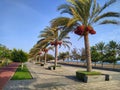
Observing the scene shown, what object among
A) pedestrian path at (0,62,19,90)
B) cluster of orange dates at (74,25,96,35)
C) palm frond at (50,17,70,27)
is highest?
palm frond at (50,17,70,27)

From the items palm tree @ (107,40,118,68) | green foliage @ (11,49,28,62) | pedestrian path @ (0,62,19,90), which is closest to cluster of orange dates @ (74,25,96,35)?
pedestrian path @ (0,62,19,90)

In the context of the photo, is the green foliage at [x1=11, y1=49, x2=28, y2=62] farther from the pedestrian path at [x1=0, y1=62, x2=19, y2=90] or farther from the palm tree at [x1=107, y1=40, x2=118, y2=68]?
the palm tree at [x1=107, y1=40, x2=118, y2=68]

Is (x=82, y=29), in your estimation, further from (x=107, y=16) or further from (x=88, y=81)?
(x=88, y=81)

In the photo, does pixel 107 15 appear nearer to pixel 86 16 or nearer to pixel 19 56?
pixel 86 16

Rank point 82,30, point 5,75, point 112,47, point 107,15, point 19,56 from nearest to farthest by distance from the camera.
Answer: point 82,30, point 107,15, point 5,75, point 19,56, point 112,47

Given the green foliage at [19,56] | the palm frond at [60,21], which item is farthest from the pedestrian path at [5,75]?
the palm frond at [60,21]

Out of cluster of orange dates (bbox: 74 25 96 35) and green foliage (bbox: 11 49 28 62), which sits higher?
cluster of orange dates (bbox: 74 25 96 35)

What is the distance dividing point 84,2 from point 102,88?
25.0ft

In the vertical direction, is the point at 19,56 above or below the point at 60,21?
below

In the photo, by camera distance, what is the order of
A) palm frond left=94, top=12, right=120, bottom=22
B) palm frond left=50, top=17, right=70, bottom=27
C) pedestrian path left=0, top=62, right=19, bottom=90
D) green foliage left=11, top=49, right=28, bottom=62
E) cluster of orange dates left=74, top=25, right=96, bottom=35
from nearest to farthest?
pedestrian path left=0, top=62, right=19, bottom=90 → cluster of orange dates left=74, top=25, right=96, bottom=35 → palm frond left=94, top=12, right=120, bottom=22 → palm frond left=50, top=17, right=70, bottom=27 → green foliage left=11, top=49, right=28, bottom=62

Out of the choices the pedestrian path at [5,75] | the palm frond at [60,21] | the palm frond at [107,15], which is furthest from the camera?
the palm frond at [60,21]

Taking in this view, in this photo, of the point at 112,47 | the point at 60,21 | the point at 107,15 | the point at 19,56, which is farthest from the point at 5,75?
the point at 112,47

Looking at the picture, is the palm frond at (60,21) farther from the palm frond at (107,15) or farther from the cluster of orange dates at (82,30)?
the palm frond at (107,15)

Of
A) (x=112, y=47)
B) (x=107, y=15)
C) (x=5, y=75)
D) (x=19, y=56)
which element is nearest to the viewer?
(x=107, y=15)
